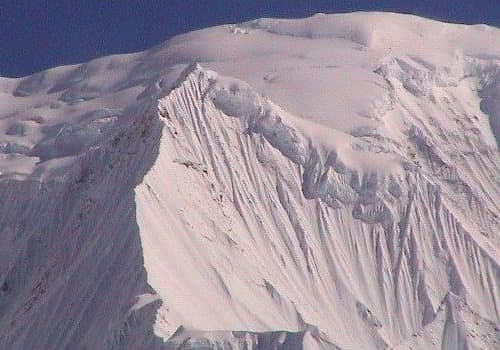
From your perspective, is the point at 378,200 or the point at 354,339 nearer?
the point at 354,339

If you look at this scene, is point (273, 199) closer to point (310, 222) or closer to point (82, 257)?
point (310, 222)

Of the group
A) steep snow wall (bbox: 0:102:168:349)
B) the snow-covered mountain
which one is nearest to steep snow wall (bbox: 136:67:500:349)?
the snow-covered mountain

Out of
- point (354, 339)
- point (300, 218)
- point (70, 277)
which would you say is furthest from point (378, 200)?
point (70, 277)

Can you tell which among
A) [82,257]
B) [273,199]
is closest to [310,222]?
[273,199]

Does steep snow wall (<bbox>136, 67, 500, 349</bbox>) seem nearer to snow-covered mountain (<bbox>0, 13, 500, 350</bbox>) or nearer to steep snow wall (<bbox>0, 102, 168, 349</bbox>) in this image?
snow-covered mountain (<bbox>0, 13, 500, 350</bbox>)

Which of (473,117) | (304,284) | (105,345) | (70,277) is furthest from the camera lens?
(473,117)

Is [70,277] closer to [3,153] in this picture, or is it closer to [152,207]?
[152,207]

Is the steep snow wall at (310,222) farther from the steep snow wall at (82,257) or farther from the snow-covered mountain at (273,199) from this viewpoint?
the steep snow wall at (82,257)

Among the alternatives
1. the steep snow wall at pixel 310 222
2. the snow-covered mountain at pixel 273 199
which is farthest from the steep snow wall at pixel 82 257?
the steep snow wall at pixel 310 222

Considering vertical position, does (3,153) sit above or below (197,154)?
below
